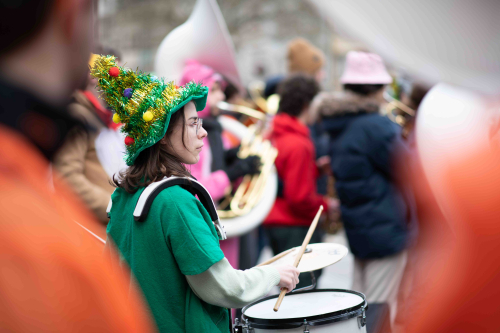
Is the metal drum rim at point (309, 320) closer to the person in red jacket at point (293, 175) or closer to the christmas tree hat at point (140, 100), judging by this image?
the christmas tree hat at point (140, 100)

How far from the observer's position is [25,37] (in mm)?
590

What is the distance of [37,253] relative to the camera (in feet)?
2.02

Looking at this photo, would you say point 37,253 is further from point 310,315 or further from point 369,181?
point 369,181

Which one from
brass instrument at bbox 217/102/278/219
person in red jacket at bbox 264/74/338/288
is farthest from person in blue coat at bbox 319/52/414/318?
brass instrument at bbox 217/102/278/219

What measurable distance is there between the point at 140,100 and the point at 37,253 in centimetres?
86

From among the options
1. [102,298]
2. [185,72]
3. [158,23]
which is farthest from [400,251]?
[158,23]

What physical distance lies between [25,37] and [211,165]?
246cm

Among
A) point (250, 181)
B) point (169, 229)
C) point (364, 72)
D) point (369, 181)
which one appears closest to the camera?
point (169, 229)

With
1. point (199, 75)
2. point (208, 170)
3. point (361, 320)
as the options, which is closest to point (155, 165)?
point (361, 320)

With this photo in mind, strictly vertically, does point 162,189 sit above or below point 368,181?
above

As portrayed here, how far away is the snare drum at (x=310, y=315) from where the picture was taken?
5.00 ft

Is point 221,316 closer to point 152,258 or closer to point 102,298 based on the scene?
point 152,258

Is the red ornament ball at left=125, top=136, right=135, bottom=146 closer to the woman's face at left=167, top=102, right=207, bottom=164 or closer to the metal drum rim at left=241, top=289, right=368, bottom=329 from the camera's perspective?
the woman's face at left=167, top=102, right=207, bottom=164

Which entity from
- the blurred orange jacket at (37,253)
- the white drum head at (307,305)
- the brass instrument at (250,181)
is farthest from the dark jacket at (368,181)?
the blurred orange jacket at (37,253)
